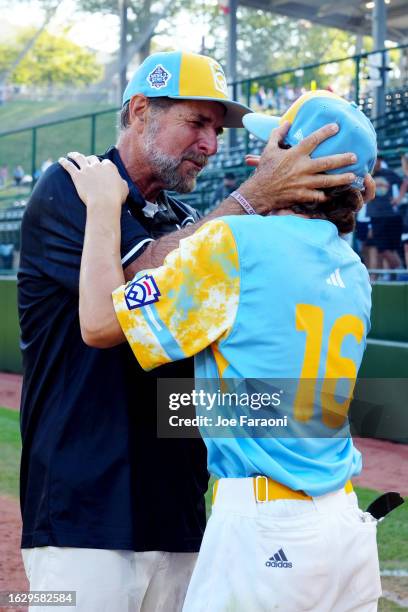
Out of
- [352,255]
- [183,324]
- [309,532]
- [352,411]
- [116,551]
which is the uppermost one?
[352,255]

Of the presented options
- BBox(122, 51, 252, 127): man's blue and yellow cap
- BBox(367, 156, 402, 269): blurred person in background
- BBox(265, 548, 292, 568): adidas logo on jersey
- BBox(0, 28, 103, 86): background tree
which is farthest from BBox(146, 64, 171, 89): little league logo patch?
BBox(0, 28, 103, 86): background tree

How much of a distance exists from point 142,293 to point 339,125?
0.62 meters

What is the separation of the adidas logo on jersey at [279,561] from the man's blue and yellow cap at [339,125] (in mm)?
883

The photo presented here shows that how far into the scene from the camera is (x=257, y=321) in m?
2.00

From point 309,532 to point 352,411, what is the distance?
21.9 ft

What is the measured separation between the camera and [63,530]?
2.41 metres

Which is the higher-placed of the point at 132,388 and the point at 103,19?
the point at 103,19

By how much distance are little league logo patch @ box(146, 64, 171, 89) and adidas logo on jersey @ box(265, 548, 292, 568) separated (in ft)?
4.76

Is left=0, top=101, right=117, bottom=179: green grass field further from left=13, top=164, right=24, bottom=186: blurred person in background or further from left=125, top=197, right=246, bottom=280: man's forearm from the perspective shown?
left=125, top=197, right=246, bottom=280: man's forearm

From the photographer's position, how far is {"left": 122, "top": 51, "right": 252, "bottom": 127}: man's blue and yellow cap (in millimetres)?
2709

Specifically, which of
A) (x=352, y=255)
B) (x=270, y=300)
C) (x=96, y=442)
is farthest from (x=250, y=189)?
(x=96, y=442)

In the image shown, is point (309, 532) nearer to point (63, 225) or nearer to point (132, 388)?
point (132, 388)

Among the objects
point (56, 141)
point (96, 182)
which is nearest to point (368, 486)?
point (96, 182)

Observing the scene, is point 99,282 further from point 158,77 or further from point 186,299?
point 158,77
